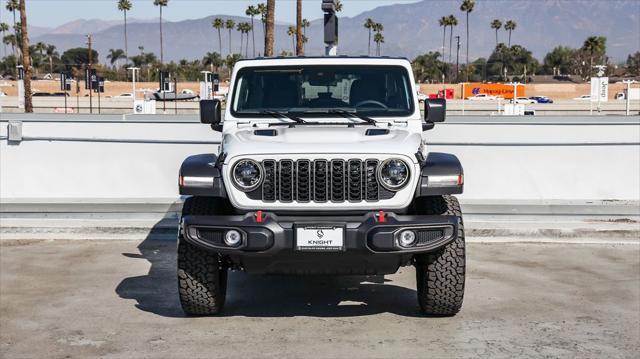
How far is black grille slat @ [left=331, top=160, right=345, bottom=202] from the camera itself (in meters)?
7.31

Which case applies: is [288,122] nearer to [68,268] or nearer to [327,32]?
[68,268]

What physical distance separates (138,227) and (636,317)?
6.43 m

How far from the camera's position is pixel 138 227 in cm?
1209

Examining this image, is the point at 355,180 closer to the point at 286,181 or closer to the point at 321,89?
the point at 286,181

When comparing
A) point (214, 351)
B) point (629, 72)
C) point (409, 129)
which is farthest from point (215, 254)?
point (629, 72)

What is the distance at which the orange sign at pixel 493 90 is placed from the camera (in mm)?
85375

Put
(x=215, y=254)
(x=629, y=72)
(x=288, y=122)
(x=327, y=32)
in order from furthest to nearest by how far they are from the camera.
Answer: (x=629, y=72) → (x=327, y=32) → (x=288, y=122) → (x=215, y=254)

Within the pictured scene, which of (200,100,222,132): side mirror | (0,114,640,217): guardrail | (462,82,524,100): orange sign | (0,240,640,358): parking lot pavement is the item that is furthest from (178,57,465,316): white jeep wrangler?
(462,82,524,100): orange sign

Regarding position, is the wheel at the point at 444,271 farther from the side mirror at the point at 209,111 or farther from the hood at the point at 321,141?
the side mirror at the point at 209,111

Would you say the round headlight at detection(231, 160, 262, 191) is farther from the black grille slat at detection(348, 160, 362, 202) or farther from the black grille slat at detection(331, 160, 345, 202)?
the black grille slat at detection(348, 160, 362, 202)

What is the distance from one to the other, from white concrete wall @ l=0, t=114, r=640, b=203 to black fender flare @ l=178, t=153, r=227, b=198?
566 cm

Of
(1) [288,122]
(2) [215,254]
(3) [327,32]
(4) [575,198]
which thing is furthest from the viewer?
(3) [327,32]

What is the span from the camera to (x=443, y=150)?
1337 cm

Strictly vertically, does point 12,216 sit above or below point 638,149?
below
